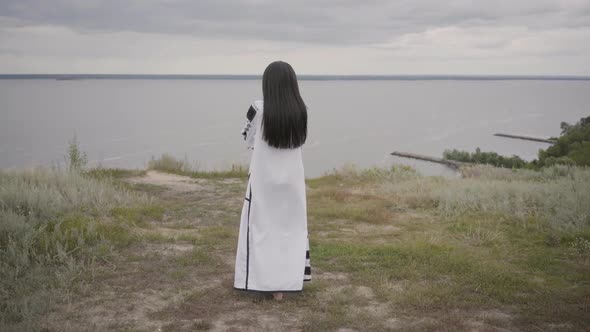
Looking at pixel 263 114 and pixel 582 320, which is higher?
pixel 263 114

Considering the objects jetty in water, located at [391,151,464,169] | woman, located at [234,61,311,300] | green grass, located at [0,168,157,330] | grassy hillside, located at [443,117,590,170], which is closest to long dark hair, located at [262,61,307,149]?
woman, located at [234,61,311,300]

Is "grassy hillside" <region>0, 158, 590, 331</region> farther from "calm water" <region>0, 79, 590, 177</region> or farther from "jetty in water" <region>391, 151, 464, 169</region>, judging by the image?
"jetty in water" <region>391, 151, 464, 169</region>

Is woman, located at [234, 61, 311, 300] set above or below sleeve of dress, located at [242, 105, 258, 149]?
below

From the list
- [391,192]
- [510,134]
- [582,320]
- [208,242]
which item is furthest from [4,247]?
[510,134]

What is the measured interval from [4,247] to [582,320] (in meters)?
6.81

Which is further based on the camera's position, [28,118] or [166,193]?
[28,118]

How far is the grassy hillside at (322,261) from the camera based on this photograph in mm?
5484

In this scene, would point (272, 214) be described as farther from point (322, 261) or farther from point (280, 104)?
point (322, 261)

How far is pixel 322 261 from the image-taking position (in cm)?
745

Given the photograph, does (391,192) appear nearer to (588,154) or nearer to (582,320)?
(582,320)

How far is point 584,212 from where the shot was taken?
30.4ft

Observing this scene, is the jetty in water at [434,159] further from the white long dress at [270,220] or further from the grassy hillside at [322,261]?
the white long dress at [270,220]

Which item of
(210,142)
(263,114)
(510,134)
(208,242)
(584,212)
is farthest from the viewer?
(510,134)

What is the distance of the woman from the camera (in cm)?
583
